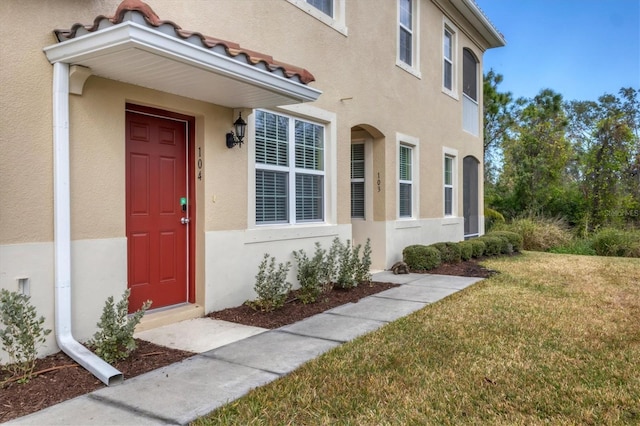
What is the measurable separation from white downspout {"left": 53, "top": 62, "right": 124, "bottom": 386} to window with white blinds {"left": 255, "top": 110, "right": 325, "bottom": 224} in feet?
9.00

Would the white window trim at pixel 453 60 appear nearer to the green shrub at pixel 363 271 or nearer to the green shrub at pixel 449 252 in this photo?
the green shrub at pixel 449 252

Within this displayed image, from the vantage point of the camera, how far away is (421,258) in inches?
387

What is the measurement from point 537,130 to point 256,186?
54.7 feet

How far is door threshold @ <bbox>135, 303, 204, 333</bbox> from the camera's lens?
17.3 feet

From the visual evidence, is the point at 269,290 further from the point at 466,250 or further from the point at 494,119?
the point at 494,119

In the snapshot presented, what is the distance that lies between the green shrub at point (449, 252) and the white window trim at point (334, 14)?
495cm

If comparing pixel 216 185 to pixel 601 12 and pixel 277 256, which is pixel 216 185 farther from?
pixel 601 12

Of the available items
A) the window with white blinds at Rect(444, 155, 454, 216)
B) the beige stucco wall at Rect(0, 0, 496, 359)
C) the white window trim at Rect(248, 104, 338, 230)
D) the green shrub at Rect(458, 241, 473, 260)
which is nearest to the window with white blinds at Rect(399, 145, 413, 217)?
the beige stucco wall at Rect(0, 0, 496, 359)

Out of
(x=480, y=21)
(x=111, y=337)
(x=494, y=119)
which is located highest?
(x=480, y=21)

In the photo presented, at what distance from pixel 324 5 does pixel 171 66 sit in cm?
455

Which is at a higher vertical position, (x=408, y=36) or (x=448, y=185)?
(x=408, y=36)

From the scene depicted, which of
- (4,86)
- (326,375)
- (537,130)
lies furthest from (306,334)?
(537,130)

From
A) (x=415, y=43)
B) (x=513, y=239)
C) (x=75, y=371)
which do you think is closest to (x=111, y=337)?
(x=75, y=371)

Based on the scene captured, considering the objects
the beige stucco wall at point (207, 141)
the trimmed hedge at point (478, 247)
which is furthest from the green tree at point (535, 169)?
the beige stucco wall at point (207, 141)
